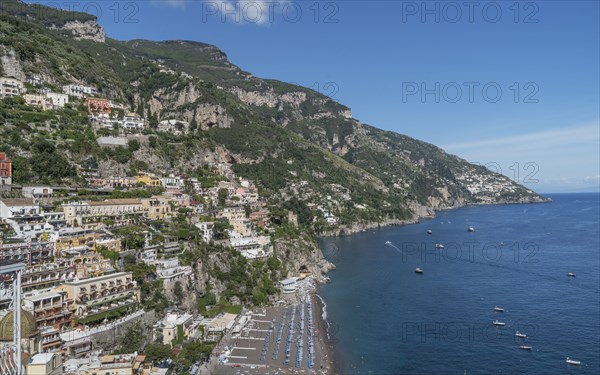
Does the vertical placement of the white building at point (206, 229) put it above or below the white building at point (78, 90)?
below

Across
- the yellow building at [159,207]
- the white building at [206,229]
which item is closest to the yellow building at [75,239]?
the yellow building at [159,207]

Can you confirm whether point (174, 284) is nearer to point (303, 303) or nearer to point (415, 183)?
point (303, 303)

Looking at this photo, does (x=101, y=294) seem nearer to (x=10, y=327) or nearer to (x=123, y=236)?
(x=123, y=236)

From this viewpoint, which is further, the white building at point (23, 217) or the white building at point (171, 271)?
the white building at point (171, 271)

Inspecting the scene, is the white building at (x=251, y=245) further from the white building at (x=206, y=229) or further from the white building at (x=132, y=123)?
the white building at (x=132, y=123)

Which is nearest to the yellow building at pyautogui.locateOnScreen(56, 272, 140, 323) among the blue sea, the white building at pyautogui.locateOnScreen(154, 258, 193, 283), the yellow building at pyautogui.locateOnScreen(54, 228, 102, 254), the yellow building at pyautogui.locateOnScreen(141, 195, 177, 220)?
the white building at pyautogui.locateOnScreen(154, 258, 193, 283)

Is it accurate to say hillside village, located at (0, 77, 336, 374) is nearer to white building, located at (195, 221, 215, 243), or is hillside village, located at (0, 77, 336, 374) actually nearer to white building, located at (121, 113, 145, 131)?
white building, located at (195, 221, 215, 243)

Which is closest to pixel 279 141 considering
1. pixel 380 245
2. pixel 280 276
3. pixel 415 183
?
pixel 380 245
